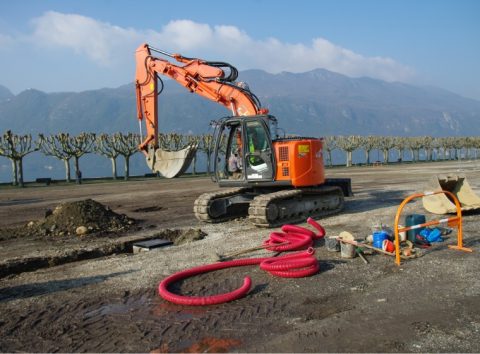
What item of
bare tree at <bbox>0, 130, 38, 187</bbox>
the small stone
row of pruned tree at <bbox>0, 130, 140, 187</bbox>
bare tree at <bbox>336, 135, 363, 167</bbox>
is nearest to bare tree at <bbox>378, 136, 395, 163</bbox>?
bare tree at <bbox>336, 135, 363, 167</bbox>

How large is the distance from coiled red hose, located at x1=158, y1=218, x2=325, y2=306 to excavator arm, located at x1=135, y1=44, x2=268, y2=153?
16.7ft

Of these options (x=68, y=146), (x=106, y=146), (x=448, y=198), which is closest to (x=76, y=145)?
(x=68, y=146)

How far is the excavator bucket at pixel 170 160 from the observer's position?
12.7m

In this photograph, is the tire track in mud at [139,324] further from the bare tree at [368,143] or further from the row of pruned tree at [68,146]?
the bare tree at [368,143]

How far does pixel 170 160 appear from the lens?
13.1m

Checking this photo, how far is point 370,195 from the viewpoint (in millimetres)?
19188

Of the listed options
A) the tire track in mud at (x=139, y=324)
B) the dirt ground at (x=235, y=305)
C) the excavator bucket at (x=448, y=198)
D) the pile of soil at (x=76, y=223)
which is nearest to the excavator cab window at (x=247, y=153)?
the dirt ground at (x=235, y=305)

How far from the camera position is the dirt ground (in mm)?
4891

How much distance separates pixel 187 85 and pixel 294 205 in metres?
5.38

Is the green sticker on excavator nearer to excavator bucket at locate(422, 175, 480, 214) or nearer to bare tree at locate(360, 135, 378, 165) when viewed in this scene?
excavator bucket at locate(422, 175, 480, 214)

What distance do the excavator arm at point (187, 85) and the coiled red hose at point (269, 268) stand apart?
5097 mm

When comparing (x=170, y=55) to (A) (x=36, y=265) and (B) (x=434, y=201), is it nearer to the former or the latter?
(A) (x=36, y=265)

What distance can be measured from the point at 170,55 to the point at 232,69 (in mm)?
2076

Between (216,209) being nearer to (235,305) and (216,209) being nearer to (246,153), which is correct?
(246,153)
